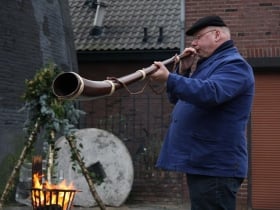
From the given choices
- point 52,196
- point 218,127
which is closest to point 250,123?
point 52,196

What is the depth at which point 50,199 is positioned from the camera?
5.49m

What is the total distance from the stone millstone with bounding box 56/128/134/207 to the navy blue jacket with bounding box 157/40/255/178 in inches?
218

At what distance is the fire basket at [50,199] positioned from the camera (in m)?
5.47

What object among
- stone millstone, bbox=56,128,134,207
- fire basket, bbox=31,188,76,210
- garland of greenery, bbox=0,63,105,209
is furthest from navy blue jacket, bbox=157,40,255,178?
stone millstone, bbox=56,128,134,207

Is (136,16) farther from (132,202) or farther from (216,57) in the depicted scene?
(216,57)

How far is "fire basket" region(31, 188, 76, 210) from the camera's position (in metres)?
5.47

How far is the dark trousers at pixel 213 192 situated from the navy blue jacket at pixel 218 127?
0.04m

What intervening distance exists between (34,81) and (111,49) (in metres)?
6.95

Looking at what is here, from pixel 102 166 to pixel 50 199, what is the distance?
3832mm

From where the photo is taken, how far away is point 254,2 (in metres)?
9.52

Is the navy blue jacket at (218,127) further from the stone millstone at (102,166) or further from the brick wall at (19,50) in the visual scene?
the brick wall at (19,50)

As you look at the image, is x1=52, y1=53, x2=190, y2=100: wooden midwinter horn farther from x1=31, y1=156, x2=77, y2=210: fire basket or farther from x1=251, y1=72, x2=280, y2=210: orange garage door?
x1=251, y1=72, x2=280, y2=210: orange garage door

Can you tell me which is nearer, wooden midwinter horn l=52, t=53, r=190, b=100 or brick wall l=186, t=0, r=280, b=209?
wooden midwinter horn l=52, t=53, r=190, b=100

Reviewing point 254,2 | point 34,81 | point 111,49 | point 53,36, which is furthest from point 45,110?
point 111,49
